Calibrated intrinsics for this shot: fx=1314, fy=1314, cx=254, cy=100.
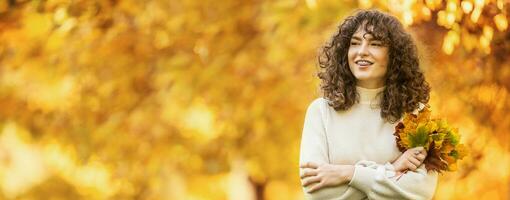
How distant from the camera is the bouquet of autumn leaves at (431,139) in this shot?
4113 mm

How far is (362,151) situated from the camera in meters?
4.18

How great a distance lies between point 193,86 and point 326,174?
19.2 feet

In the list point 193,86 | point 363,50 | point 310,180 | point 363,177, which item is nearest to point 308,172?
point 310,180

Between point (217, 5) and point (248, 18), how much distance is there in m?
0.26

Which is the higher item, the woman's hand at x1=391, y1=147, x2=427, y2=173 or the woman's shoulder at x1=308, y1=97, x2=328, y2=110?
the woman's shoulder at x1=308, y1=97, x2=328, y2=110

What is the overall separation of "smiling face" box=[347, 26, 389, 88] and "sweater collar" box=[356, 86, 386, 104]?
0.05 feet

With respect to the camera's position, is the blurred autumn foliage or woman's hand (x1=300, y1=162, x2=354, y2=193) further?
the blurred autumn foliage

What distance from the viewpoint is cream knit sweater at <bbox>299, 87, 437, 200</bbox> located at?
13.5 ft

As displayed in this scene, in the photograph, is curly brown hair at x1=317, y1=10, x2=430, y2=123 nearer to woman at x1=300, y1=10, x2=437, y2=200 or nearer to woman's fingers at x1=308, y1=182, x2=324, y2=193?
woman at x1=300, y1=10, x2=437, y2=200

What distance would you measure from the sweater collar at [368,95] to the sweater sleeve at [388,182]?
21 cm

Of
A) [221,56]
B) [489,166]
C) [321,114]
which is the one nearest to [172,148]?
[221,56]

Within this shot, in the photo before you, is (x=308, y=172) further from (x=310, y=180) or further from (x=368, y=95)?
(x=368, y=95)

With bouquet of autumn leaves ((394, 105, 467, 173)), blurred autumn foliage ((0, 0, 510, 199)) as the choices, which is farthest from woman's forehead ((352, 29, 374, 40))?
blurred autumn foliage ((0, 0, 510, 199))

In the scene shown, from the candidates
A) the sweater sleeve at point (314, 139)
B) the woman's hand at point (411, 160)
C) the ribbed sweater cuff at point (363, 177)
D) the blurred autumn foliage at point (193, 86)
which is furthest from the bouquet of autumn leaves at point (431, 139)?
the blurred autumn foliage at point (193, 86)
